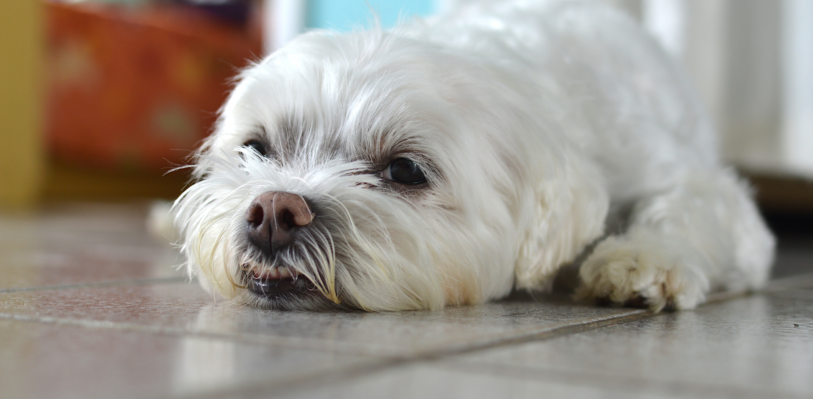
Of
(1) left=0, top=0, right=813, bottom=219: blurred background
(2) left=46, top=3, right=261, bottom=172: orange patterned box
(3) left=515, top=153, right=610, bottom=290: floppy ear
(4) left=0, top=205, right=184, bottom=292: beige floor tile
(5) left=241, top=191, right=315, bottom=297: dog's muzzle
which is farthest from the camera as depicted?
(2) left=46, top=3, right=261, bottom=172: orange patterned box

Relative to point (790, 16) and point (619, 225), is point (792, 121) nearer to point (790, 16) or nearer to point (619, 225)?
point (790, 16)

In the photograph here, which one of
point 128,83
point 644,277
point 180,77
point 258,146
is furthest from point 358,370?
point 180,77

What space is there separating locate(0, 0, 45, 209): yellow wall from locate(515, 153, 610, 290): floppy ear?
4.69 meters

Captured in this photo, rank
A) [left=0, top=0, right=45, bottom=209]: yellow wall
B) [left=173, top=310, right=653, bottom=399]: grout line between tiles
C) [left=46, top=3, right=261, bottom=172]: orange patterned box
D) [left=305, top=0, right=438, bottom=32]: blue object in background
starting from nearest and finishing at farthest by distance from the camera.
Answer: [left=173, top=310, right=653, bottom=399]: grout line between tiles < [left=305, top=0, right=438, bottom=32]: blue object in background < [left=0, top=0, right=45, bottom=209]: yellow wall < [left=46, top=3, right=261, bottom=172]: orange patterned box

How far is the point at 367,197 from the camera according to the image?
155 cm

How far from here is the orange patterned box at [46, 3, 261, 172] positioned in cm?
Answer: 700

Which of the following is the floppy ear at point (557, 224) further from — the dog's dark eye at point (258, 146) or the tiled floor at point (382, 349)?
the dog's dark eye at point (258, 146)

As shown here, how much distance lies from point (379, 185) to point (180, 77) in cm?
686

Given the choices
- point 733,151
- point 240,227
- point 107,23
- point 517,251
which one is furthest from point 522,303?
point 107,23

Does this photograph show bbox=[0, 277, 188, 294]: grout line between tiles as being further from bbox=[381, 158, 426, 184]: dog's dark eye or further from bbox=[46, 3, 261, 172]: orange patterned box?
bbox=[46, 3, 261, 172]: orange patterned box

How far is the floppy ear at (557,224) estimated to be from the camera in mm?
1786

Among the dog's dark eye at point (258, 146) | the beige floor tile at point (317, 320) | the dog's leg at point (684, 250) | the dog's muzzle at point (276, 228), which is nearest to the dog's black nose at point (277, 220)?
the dog's muzzle at point (276, 228)

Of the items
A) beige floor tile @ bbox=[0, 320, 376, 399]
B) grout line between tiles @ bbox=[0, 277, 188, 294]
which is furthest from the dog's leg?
grout line between tiles @ bbox=[0, 277, 188, 294]

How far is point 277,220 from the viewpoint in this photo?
4.75 feet
